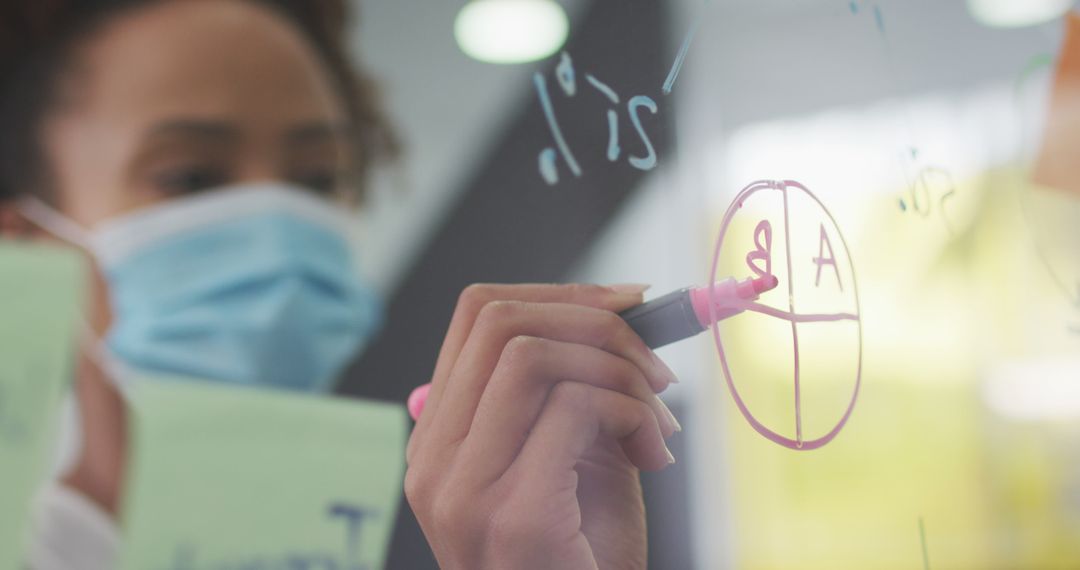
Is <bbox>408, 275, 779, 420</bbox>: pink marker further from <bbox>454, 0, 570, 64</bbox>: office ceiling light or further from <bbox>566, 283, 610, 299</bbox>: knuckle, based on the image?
<bbox>454, 0, 570, 64</bbox>: office ceiling light

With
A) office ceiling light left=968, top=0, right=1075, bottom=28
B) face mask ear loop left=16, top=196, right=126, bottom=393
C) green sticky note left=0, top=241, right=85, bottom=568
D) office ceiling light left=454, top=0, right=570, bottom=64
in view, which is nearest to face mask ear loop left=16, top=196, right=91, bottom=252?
face mask ear loop left=16, top=196, right=126, bottom=393

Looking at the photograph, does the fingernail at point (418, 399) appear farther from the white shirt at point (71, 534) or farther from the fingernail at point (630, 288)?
the white shirt at point (71, 534)

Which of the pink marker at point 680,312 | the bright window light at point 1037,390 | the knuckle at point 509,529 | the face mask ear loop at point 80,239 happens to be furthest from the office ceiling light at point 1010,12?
the face mask ear loop at point 80,239

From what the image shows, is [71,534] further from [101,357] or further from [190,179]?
[190,179]


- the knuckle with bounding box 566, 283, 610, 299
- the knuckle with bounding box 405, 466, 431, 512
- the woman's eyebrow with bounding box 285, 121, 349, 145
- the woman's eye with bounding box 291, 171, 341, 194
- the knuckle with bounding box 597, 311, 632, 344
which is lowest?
the knuckle with bounding box 405, 466, 431, 512

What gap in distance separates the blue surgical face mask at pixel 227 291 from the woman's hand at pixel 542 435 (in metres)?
0.28

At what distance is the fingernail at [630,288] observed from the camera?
0.37 metres

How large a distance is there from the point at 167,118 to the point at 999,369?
0.62 metres

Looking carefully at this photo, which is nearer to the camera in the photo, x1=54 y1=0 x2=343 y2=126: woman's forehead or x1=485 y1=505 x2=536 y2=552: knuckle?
x1=485 y1=505 x2=536 y2=552: knuckle

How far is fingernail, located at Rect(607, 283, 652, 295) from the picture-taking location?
0.37m

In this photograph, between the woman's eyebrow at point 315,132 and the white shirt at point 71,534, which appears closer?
the white shirt at point 71,534

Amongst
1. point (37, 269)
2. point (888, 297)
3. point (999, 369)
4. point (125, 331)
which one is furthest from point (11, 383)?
point (999, 369)

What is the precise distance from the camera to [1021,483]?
3.13 feet

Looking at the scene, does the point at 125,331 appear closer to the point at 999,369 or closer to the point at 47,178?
the point at 47,178
